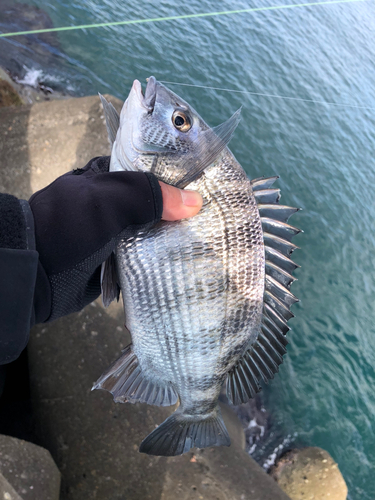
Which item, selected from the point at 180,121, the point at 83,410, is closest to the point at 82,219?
the point at 180,121

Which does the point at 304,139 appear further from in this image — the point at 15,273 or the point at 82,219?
the point at 15,273

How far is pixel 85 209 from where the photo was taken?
1494 millimetres

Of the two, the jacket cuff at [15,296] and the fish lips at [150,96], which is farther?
the fish lips at [150,96]

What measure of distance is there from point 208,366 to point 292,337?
3889 millimetres

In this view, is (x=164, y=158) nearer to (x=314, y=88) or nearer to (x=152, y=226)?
(x=152, y=226)

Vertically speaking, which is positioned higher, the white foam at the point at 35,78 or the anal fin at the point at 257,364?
the anal fin at the point at 257,364

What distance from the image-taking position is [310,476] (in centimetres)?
434

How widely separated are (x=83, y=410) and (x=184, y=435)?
1254mm

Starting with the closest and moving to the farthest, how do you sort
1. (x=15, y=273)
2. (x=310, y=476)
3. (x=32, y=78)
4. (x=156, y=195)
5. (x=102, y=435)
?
(x=15, y=273)
(x=156, y=195)
(x=102, y=435)
(x=310, y=476)
(x=32, y=78)

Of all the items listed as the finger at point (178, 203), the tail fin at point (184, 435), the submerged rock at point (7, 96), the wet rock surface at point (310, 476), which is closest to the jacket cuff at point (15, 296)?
the finger at point (178, 203)

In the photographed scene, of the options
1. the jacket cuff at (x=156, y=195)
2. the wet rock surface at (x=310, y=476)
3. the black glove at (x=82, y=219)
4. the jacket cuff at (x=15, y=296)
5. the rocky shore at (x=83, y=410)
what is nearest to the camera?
the jacket cuff at (x=15, y=296)

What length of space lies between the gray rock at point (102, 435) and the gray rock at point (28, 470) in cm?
48

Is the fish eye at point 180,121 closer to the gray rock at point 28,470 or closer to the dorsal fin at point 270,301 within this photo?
the dorsal fin at point 270,301

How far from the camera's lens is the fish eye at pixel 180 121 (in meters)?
1.86
